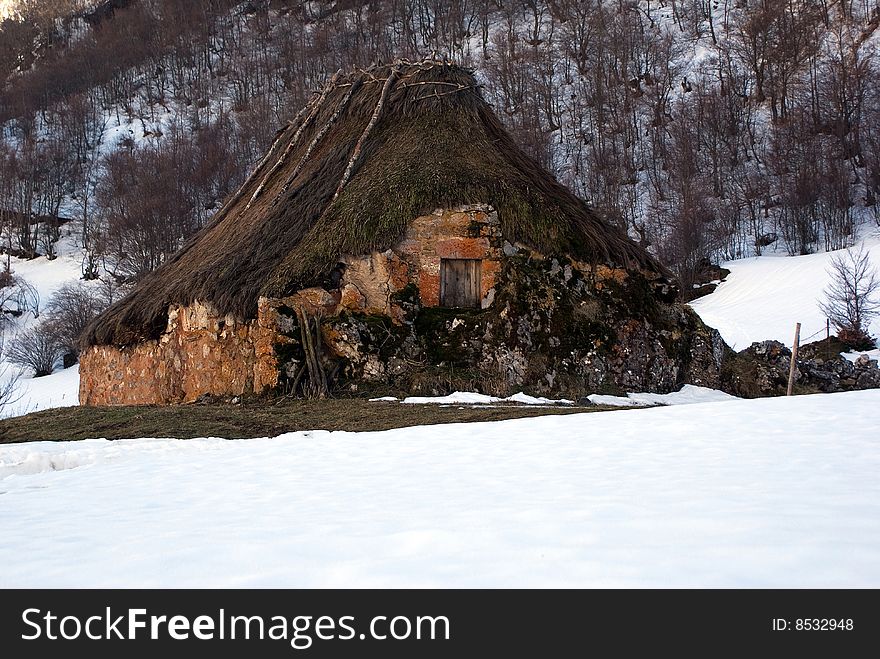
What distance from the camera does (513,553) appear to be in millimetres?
3236

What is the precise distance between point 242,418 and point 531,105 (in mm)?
41109

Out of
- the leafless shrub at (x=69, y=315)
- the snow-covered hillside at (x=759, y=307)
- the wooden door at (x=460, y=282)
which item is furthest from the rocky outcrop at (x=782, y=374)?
the leafless shrub at (x=69, y=315)

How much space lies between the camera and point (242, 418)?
10422mm

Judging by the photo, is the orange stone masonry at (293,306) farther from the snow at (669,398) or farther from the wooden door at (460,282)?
the snow at (669,398)

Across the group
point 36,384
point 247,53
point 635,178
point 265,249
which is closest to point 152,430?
point 265,249

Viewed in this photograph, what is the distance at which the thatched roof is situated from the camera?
1365cm

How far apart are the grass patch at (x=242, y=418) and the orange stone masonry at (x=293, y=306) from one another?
45.8 inches

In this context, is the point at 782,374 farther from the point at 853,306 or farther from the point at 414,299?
the point at 853,306

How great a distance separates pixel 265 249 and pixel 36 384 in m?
20.1

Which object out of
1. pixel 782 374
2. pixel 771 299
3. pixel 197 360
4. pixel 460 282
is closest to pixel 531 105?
pixel 771 299

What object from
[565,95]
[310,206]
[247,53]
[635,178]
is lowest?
[310,206]

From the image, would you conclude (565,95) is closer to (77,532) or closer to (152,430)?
(152,430)

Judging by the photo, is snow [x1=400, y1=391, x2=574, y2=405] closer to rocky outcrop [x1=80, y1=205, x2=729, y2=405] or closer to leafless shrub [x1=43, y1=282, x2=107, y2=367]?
rocky outcrop [x1=80, y1=205, x2=729, y2=405]

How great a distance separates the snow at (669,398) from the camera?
42.1ft
